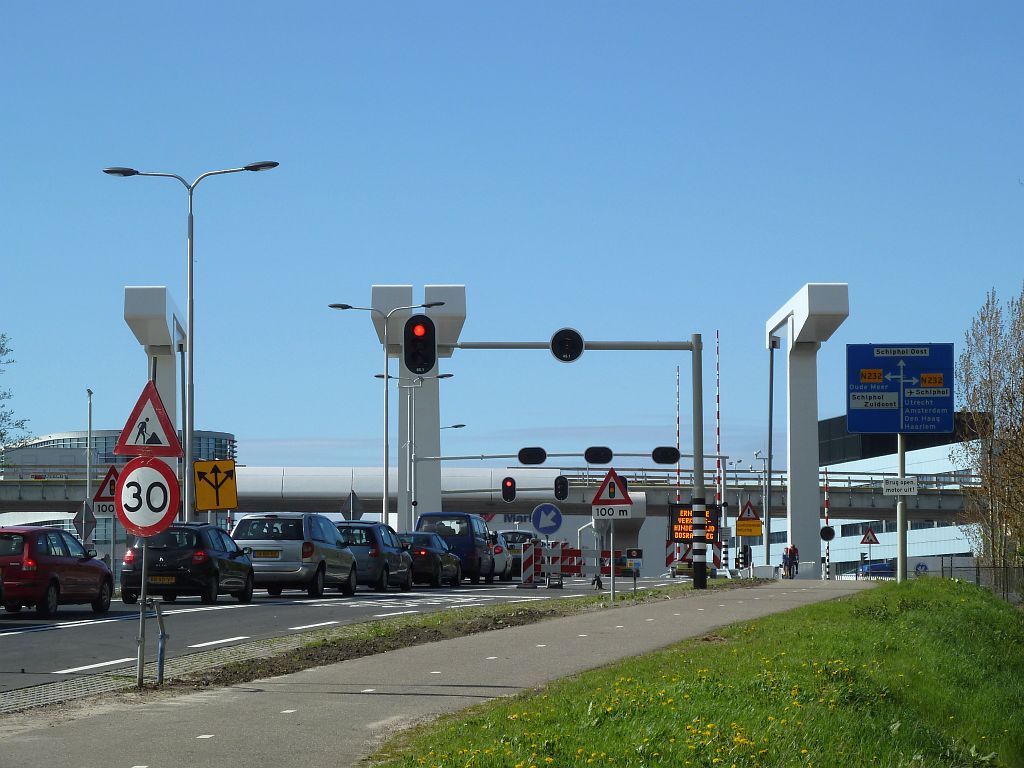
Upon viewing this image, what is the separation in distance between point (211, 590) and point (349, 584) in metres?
5.45

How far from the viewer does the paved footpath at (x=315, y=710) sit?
976cm

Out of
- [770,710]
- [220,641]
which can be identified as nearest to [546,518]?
[220,641]

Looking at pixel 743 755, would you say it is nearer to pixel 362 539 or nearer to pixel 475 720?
pixel 475 720

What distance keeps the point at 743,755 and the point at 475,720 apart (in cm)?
207

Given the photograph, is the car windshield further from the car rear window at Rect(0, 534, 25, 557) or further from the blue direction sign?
the blue direction sign

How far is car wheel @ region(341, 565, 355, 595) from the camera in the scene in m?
32.6

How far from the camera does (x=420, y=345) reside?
25469mm

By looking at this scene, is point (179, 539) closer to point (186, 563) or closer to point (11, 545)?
point (186, 563)

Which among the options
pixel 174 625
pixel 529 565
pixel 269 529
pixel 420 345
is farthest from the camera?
pixel 529 565

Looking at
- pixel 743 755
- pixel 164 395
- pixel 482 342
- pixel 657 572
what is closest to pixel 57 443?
pixel 657 572

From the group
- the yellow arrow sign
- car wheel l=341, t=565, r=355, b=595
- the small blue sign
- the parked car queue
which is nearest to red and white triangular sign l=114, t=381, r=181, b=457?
the parked car queue

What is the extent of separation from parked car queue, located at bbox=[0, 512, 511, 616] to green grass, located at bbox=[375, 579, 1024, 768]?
10.1 m

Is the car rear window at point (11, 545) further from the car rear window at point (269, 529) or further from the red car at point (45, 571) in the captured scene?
the car rear window at point (269, 529)

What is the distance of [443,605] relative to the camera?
27.8 meters
